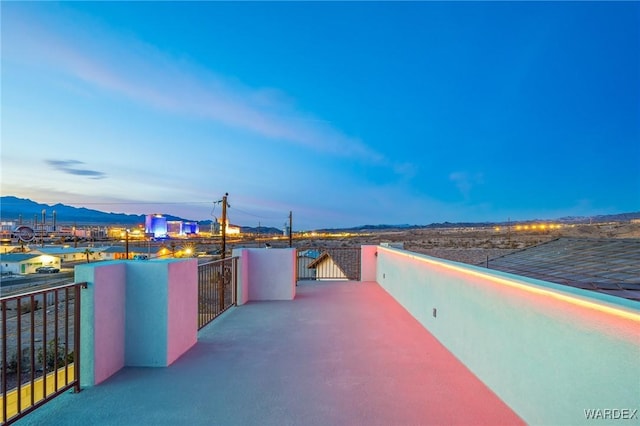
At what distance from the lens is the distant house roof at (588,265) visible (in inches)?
129

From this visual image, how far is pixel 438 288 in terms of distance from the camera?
4082 millimetres

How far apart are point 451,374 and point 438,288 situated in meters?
1.24

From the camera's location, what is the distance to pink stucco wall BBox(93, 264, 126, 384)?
8.78 feet

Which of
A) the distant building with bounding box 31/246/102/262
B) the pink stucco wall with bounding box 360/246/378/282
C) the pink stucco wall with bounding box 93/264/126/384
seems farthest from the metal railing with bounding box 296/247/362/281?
the distant building with bounding box 31/246/102/262

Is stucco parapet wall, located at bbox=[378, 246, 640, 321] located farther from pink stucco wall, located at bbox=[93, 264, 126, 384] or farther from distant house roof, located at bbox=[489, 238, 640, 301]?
pink stucco wall, located at bbox=[93, 264, 126, 384]

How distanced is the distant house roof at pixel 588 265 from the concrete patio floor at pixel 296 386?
4.89ft

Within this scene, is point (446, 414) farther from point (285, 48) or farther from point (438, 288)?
point (285, 48)

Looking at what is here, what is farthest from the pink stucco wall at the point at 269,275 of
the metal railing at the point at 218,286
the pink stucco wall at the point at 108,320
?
the pink stucco wall at the point at 108,320

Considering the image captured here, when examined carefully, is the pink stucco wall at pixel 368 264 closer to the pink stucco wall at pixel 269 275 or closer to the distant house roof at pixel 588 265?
the pink stucco wall at pixel 269 275

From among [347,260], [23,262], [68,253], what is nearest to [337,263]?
[347,260]

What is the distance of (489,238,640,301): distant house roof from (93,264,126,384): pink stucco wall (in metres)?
4.18

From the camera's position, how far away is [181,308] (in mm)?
3379

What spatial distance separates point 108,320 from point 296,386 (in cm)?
165

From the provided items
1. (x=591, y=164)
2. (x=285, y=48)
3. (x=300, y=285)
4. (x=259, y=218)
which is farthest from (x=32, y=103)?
(x=591, y=164)
